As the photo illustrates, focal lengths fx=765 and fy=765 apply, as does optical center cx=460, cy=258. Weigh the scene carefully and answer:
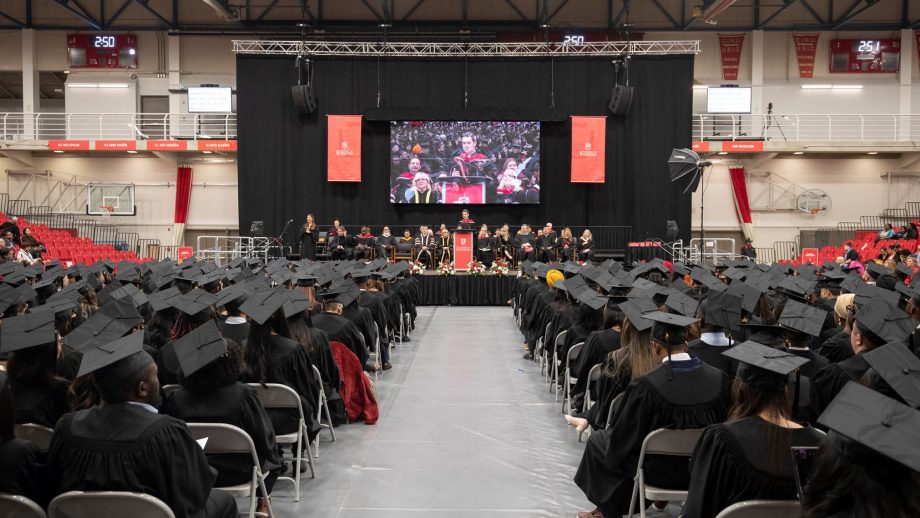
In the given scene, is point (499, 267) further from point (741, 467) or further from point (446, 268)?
point (741, 467)

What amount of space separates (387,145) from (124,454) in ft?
64.8

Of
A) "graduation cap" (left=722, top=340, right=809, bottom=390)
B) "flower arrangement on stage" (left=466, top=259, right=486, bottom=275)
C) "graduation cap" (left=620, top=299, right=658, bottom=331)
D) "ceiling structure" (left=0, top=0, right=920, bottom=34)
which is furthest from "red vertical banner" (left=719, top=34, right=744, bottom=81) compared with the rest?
"graduation cap" (left=722, top=340, right=809, bottom=390)

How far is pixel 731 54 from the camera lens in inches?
1005

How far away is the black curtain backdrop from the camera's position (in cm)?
2189

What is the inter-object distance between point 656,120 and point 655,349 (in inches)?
741

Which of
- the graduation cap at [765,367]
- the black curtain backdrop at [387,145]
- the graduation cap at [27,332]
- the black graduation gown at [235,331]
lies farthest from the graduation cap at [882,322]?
the black curtain backdrop at [387,145]

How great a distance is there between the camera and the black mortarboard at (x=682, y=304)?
5682 mm

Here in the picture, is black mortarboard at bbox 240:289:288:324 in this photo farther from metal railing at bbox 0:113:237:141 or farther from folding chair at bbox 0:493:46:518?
metal railing at bbox 0:113:237:141

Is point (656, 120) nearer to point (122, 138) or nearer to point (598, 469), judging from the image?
point (122, 138)

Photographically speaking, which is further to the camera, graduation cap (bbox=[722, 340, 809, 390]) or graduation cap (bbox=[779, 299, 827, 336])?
graduation cap (bbox=[779, 299, 827, 336])

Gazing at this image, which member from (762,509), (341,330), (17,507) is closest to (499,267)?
(341,330)

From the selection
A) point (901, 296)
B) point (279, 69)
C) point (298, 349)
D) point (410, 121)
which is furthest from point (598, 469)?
point (279, 69)

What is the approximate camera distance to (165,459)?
284 cm

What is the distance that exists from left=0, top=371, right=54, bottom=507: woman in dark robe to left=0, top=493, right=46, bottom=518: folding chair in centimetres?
13
